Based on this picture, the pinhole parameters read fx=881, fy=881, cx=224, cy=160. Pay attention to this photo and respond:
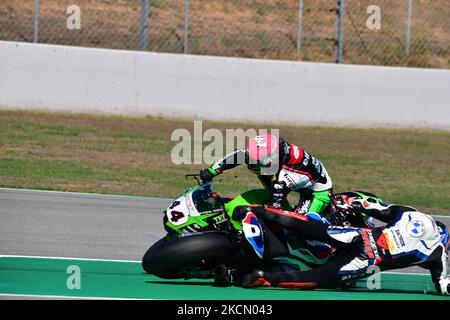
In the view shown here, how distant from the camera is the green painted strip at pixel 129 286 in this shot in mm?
6676

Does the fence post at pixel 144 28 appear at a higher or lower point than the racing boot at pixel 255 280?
higher

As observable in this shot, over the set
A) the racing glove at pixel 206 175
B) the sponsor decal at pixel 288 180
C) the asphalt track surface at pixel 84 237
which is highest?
the racing glove at pixel 206 175

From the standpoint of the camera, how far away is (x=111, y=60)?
1686cm

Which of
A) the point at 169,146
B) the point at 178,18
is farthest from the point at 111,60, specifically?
the point at 178,18

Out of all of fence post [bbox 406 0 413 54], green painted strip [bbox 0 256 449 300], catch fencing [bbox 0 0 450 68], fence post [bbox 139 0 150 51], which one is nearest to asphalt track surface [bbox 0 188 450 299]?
green painted strip [bbox 0 256 449 300]

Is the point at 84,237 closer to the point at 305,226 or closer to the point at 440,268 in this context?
the point at 305,226

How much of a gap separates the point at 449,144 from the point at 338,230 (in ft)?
37.5

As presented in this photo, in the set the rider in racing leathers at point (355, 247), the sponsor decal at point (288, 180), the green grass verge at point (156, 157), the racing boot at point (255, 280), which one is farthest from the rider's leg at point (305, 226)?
the green grass verge at point (156, 157)

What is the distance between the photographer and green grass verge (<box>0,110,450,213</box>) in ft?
43.0

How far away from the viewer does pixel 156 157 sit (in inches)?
600

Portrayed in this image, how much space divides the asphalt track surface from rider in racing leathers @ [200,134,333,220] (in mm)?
915

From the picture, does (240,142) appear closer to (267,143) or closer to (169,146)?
(169,146)

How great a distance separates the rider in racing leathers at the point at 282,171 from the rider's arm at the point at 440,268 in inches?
38.9

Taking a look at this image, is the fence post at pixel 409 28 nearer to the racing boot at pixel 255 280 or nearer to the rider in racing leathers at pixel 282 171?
the rider in racing leathers at pixel 282 171
